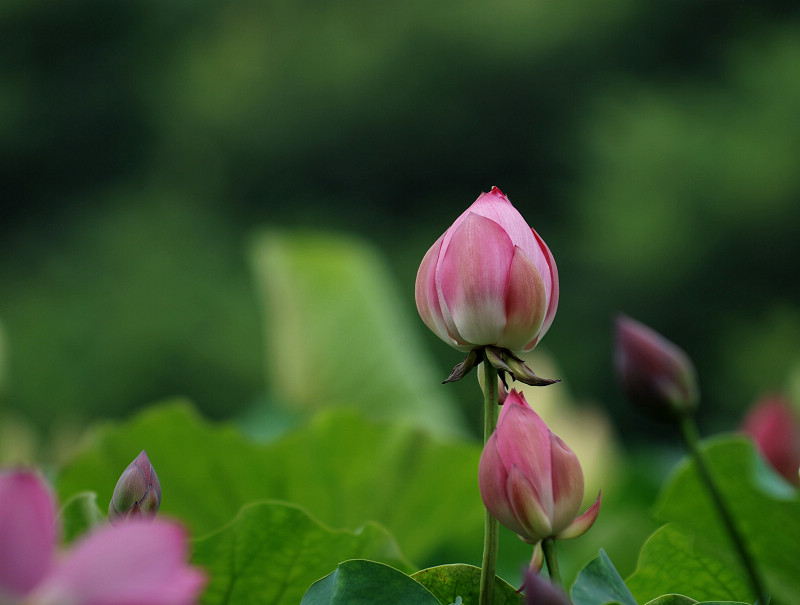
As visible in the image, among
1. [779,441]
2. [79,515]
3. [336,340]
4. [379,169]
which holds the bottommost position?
[379,169]

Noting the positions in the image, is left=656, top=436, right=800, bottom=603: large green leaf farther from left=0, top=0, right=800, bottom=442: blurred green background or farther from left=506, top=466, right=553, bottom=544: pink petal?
left=0, top=0, right=800, bottom=442: blurred green background

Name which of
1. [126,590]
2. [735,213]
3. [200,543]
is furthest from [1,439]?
[735,213]

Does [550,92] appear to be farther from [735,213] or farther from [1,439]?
[1,439]

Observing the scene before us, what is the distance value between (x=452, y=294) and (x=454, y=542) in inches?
15.9

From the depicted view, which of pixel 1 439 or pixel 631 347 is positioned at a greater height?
pixel 631 347

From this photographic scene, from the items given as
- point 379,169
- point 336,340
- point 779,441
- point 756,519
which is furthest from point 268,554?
point 379,169

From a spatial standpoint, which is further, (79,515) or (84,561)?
(79,515)

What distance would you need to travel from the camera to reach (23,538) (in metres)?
0.12

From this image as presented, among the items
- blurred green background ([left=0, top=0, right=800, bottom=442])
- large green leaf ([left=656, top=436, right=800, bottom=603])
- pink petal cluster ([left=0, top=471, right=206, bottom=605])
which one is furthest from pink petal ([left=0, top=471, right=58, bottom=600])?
blurred green background ([left=0, top=0, right=800, bottom=442])

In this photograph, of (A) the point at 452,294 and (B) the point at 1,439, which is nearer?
(A) the point at 452,294

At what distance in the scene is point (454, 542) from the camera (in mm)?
581

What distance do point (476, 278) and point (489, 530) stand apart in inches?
2.2

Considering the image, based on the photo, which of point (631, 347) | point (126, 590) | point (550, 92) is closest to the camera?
point (126, 590)

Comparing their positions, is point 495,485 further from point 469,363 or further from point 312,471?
point 312,471
